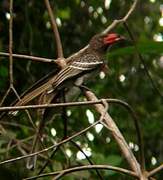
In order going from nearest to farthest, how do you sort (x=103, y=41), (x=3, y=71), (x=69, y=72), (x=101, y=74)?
1. (x=69, y=72)
2. (x=103, y=41)
3. (x=3, y=71)
4. (x=101, y=74)

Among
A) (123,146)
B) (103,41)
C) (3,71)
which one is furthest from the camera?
(3,71)

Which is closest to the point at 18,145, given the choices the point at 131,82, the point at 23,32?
the point at 23,32

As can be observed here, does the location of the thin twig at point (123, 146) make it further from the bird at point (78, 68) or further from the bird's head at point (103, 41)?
the bird's head at point (103, 41)

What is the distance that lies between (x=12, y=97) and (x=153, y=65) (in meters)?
1.23

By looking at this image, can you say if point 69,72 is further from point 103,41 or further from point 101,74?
point 101,74

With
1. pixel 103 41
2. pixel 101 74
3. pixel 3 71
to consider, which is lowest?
pixel 101 74

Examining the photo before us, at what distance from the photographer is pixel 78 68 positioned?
110 inches

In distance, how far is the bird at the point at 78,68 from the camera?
8.56 ft

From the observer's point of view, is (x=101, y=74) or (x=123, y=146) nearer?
(x=123, y=146)

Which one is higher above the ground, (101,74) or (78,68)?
(78,68)

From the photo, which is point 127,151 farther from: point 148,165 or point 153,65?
point 153,65

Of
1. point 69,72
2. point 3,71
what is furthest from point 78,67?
point 3,71

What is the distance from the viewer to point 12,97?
398 cm

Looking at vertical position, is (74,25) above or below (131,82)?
above
